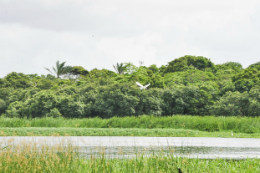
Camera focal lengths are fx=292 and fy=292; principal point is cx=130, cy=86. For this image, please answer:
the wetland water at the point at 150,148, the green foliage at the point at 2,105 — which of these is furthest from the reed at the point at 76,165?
the green foliage at the point at 2,105

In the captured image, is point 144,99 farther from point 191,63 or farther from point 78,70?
point 78,70

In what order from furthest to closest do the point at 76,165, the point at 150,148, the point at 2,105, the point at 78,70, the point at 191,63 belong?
1. the point at 78,70
2. the point at 191,63
3. the point at 2,105
4. the point at 150,148
5. the point at 76,165

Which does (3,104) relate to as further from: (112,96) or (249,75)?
(249,75)

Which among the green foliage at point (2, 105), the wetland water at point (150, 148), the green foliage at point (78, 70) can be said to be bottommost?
the wetland water at point (150, 148)

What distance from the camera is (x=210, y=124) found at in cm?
2256

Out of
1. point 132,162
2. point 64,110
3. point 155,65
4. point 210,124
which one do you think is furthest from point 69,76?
point 132,162

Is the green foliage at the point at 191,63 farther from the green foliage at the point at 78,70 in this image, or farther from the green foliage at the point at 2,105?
the green foliage at the point at 2,105

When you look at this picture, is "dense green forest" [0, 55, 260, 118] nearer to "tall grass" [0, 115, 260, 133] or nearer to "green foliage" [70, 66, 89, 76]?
"tall grass" [0, 115, 260, 133]

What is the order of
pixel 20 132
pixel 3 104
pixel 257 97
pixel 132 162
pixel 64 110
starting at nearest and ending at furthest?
1. pixel 132 162
2. pixel 20 132
3. pixel 257 97
4. pixel 64 110
5. pixel 3 104

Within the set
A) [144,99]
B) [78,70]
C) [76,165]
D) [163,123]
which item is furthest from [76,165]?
[78,70]

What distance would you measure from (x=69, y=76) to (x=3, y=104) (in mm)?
22099

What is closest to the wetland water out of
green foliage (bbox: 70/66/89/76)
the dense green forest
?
the dense green forest

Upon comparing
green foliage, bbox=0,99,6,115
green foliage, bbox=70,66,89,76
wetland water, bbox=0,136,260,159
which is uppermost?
green foliage, bbox=70,66,89,76

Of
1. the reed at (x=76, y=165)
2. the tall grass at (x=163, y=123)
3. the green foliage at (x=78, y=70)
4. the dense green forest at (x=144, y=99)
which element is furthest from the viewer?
the green foliage at (x=78, y=70)
